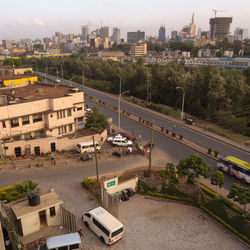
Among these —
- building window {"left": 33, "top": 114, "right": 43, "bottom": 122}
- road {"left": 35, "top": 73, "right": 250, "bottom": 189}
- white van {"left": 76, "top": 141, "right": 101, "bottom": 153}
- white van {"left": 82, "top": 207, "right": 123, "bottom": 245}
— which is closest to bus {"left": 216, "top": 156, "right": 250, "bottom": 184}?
road {"left": 35, "top": 73, "right": 250, "bottom": 189}

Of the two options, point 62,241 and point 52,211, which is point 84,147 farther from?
point 62,241

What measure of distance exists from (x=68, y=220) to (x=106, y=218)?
2.84 meters

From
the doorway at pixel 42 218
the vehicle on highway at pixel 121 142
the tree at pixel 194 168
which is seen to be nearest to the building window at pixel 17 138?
the vehicle on highway at pixel 121 142

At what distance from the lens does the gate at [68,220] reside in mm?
17498

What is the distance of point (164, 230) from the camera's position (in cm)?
1883

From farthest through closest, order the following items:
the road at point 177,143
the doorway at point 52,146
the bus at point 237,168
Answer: the road at point 177,143
the doorway at point 52,146
the bus at point 237,168

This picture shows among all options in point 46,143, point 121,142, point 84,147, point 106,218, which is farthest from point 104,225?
point 121,142

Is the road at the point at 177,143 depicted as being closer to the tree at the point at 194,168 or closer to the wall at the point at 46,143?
the tree at the point at 194,168

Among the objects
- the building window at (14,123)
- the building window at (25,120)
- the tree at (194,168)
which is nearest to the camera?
the tree at (194,168)

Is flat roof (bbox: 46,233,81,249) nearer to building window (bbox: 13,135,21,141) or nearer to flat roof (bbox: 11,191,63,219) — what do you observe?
flat roof (bbox: 11,191,63,219)

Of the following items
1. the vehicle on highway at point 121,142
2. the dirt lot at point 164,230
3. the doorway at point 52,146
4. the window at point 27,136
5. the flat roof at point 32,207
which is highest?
the window at point 27,136

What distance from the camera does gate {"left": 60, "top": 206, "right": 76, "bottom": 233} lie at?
1750 cm

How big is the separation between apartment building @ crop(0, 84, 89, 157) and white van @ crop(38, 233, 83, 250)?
55.6ft

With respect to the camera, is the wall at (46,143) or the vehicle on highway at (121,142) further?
the vehicle on highway at (121,142)
